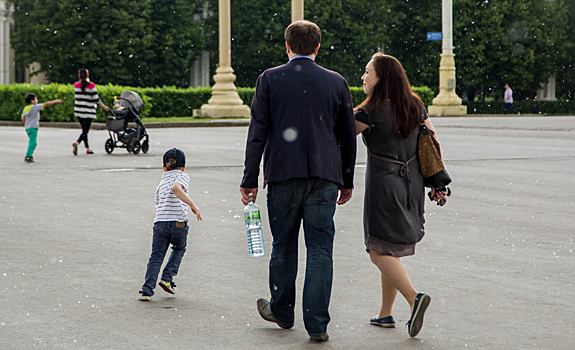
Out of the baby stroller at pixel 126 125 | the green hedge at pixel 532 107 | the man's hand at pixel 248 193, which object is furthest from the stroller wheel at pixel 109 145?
the green hedge at pixel 532 107

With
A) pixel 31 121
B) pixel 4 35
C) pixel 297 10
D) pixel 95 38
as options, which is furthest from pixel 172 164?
pixel 4 35

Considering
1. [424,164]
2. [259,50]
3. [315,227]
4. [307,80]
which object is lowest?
[315,227]

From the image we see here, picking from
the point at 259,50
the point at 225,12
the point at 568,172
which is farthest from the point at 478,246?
the point at 259,50

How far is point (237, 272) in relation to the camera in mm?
6328

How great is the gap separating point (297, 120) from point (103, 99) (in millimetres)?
27998

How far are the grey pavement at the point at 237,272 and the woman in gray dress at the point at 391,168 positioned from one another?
47cm

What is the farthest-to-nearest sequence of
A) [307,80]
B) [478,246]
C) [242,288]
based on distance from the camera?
[478,246] → [242,288] → [307,80]

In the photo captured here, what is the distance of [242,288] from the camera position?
580 centimetres

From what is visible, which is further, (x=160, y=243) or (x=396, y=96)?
(x=160, y=243)

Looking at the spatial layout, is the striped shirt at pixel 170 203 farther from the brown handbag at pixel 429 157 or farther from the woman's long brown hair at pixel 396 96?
the brown handbag at pixel 429 157

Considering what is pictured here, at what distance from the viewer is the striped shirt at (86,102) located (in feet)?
57.5

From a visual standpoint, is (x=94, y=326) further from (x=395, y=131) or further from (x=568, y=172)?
(x=568, y=172)

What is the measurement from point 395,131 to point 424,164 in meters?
0.26

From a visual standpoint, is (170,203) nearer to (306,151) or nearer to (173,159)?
(173,159)
